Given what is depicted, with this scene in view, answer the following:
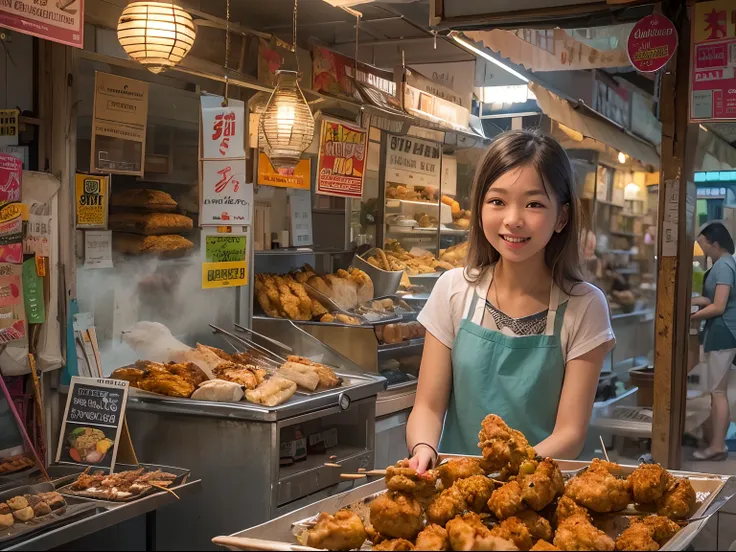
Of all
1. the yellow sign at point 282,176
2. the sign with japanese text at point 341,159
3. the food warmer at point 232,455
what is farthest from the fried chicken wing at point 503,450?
the sign with japanese text at point 341,159

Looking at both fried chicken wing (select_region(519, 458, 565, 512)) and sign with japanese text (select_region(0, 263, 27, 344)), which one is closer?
fried chicken wing (select_region(519, 458, 565, 512))

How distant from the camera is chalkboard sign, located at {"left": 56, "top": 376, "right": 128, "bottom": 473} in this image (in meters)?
3.88

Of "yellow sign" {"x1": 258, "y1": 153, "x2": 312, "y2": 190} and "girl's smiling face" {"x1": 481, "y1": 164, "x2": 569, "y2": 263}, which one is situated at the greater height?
"yellow sign" {"x1": 258, "y1": 153, "x2": 312, "y2": 190}

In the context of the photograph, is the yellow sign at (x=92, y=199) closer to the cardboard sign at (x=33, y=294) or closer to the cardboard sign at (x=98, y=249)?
the cardboard sign at (x=98, y=249)

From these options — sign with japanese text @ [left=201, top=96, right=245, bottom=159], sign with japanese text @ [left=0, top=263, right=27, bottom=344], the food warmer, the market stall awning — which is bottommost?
the food warmer

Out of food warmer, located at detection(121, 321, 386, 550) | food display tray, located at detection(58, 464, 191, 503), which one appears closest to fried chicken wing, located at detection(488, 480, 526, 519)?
food display tray, located at detection(58, 464, 191, 503)

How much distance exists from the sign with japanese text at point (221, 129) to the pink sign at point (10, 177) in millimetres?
1314

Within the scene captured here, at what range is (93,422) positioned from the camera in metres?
3.95

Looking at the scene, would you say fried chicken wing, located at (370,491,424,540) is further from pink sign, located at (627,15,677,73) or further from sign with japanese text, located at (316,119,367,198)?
sign with japanese text, located at (316,119,367,198)

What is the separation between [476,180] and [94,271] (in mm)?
2417

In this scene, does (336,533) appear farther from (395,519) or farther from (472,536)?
(472,536)

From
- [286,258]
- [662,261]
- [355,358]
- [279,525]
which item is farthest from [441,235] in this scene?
[279,525]

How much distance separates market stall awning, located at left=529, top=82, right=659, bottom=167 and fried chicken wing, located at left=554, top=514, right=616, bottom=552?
17.4 ft

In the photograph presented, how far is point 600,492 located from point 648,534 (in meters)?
0.16
